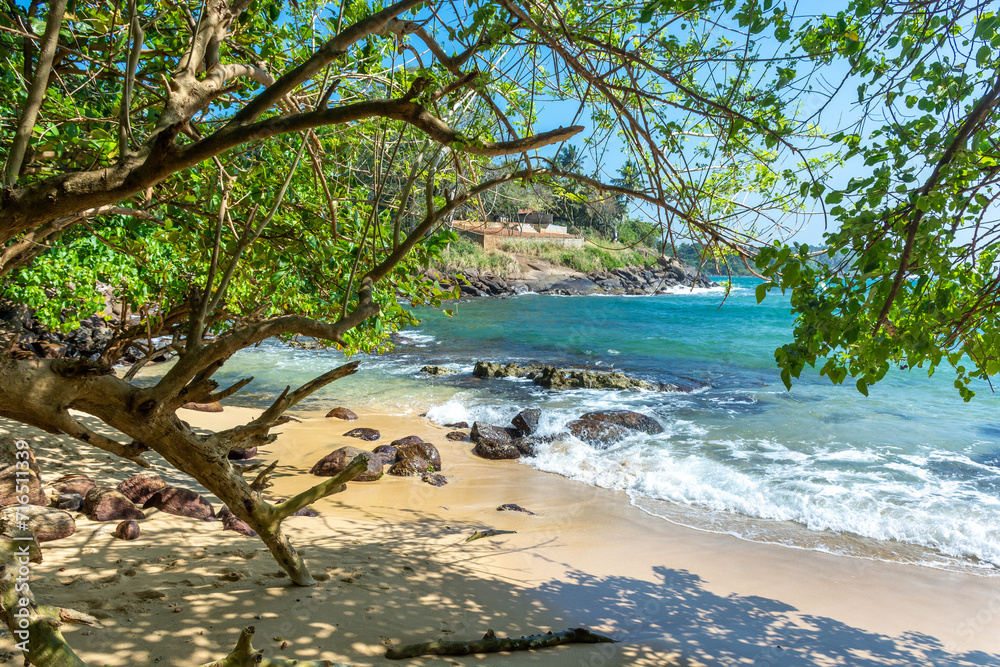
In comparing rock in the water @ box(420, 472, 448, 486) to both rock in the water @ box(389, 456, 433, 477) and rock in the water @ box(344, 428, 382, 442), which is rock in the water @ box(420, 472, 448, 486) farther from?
rock in the water @ box(344, 428, 382, 442)

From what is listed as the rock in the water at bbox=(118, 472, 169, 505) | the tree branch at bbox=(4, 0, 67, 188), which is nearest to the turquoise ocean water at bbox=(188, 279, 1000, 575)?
the tree branch at bbox=(4, 0, 67, 188)

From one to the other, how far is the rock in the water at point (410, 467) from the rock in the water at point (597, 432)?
358 centimetres

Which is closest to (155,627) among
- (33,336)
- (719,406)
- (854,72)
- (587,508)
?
(854,72)

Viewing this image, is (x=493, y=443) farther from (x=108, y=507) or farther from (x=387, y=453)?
(x=108, y=507)

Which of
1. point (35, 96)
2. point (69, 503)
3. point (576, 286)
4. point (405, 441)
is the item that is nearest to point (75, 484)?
point (69, 503)

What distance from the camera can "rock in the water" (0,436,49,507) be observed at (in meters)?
4.47

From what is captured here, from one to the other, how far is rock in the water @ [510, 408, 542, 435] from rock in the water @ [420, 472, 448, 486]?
126 inches

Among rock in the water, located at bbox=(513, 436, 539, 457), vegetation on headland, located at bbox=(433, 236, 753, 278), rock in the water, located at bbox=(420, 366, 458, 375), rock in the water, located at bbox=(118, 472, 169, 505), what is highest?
vegetation on headland, located at bbox=(433, 236, 753, 278)

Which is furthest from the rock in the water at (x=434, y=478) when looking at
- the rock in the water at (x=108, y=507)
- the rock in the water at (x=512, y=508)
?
the rock in the water at (x=108, y=507)

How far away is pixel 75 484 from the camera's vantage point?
18.2ft

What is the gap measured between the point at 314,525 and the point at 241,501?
301cm

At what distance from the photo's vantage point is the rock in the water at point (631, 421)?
11.9m

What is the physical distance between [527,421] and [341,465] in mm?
4413

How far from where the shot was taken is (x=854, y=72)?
290 centimetres
